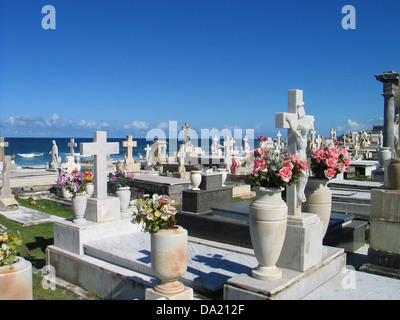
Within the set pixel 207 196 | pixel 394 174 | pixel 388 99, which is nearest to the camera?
pixel 394 174

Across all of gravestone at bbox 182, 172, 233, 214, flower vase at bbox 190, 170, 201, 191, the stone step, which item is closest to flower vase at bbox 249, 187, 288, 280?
the stone step

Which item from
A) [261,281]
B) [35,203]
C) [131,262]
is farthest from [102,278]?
[35,203]

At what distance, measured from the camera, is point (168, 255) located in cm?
386

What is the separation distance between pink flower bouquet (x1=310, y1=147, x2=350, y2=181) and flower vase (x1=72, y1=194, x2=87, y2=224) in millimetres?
4222

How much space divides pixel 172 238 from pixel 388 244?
11.5ft

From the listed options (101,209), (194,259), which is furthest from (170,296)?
(101,209)

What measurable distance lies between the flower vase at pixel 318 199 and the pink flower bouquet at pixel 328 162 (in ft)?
0.37

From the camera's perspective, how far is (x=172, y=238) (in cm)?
388

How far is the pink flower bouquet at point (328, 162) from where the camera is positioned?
4.85 meters

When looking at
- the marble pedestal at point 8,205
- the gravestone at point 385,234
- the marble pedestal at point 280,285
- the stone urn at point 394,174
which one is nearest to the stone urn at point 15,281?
the marble pedestal at point 280,285

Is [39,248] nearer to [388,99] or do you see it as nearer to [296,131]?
[296,131]

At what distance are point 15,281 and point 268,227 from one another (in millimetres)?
2659

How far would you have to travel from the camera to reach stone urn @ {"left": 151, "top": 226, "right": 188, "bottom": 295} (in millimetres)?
3863

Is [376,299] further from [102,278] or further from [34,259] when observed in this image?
[34,259]
